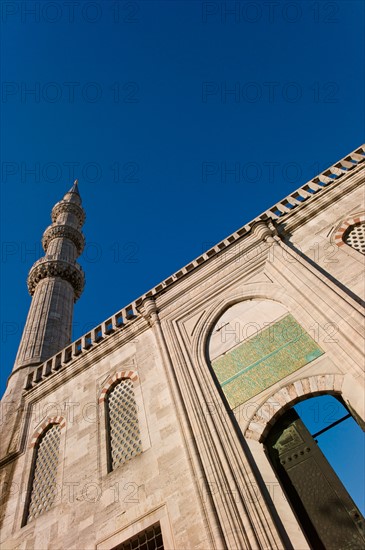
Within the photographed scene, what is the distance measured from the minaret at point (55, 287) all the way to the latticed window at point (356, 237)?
32.2 feet

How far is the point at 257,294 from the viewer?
823 centimetres

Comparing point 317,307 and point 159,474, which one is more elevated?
point 317,307

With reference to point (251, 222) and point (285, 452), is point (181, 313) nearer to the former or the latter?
point (251, 222)

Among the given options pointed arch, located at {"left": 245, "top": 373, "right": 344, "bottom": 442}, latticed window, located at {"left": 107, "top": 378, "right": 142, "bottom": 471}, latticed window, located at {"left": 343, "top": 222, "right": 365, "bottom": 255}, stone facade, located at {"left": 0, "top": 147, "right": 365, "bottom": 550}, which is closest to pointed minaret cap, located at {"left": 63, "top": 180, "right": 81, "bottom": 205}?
stone facade, located at {"left": 0, "top": 147, "right": 365, "bottom": 550}

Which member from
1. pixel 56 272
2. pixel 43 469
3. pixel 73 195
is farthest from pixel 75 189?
pixel 43 469

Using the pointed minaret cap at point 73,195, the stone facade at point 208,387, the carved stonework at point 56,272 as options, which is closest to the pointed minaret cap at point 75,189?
the pointed minaret cap at point 73,195

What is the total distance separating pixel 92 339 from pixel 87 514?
4353mm

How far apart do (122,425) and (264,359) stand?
10.3 feet

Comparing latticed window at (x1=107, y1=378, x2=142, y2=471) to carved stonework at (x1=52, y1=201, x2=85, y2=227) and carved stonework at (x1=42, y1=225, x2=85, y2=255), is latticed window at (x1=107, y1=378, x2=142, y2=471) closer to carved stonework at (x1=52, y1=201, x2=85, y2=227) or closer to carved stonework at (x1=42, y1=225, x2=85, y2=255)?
carved stonework at (x1=42, y1=225, x2=85, y2=255)

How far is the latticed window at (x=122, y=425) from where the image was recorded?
7535 millimetres

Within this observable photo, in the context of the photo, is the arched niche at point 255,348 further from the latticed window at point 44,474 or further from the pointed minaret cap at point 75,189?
the pointed minaret cap at point 75,189

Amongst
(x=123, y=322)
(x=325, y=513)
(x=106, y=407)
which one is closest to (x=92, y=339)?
(x=123, y=322)

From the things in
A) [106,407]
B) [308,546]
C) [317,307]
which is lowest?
[308,546]

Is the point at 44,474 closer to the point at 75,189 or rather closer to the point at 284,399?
the point at 284,399
